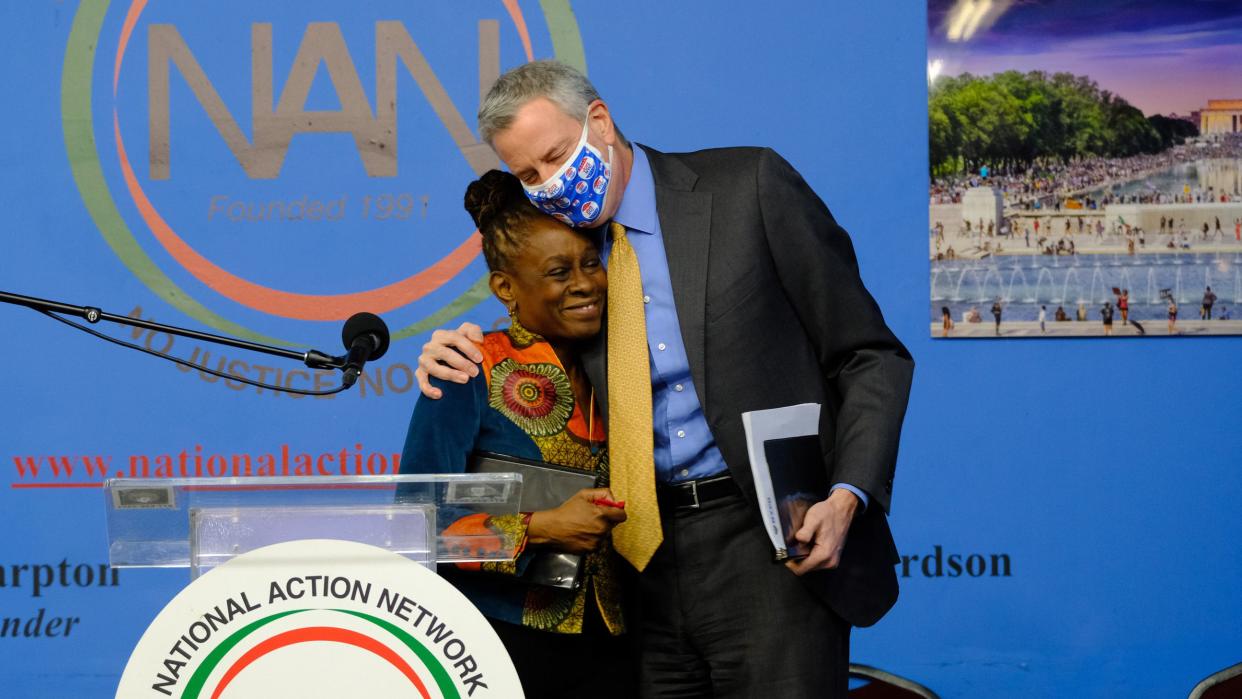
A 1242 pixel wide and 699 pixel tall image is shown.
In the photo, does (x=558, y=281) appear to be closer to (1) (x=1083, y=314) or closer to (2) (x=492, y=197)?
(2) (x=492, y=197)

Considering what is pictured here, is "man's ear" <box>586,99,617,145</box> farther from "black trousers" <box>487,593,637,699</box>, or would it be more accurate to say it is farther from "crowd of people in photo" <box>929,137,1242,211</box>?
"crowd of people in photo" <box>929,137,1242,211</box>

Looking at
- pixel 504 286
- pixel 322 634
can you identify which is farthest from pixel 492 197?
pixel 322 634

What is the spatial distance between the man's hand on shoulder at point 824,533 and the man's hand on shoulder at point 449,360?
575 mm

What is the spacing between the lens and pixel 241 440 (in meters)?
3.45

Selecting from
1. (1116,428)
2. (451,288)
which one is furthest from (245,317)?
(1116,428)

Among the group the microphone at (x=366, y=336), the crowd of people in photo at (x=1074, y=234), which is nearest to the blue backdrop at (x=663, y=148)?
the crowd of people in photo at (x=1074, y=234)

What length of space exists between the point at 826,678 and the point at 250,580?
97cm

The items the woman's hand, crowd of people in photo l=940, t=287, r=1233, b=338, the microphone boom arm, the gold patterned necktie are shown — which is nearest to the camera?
the microphone boom arm

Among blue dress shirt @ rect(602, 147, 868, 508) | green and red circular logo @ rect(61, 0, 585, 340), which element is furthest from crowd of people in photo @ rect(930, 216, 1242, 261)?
blue dress shirt @ rect(602, 147, 868, 508)

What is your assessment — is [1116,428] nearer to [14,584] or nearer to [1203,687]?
[1203,687]

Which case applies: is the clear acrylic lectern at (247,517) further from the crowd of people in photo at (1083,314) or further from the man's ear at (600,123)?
the crowd of people in photo at (1083,314)

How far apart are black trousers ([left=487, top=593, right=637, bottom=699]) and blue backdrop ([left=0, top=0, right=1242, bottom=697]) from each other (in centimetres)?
142

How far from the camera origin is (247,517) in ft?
5.24

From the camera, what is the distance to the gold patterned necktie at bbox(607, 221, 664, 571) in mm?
2039
